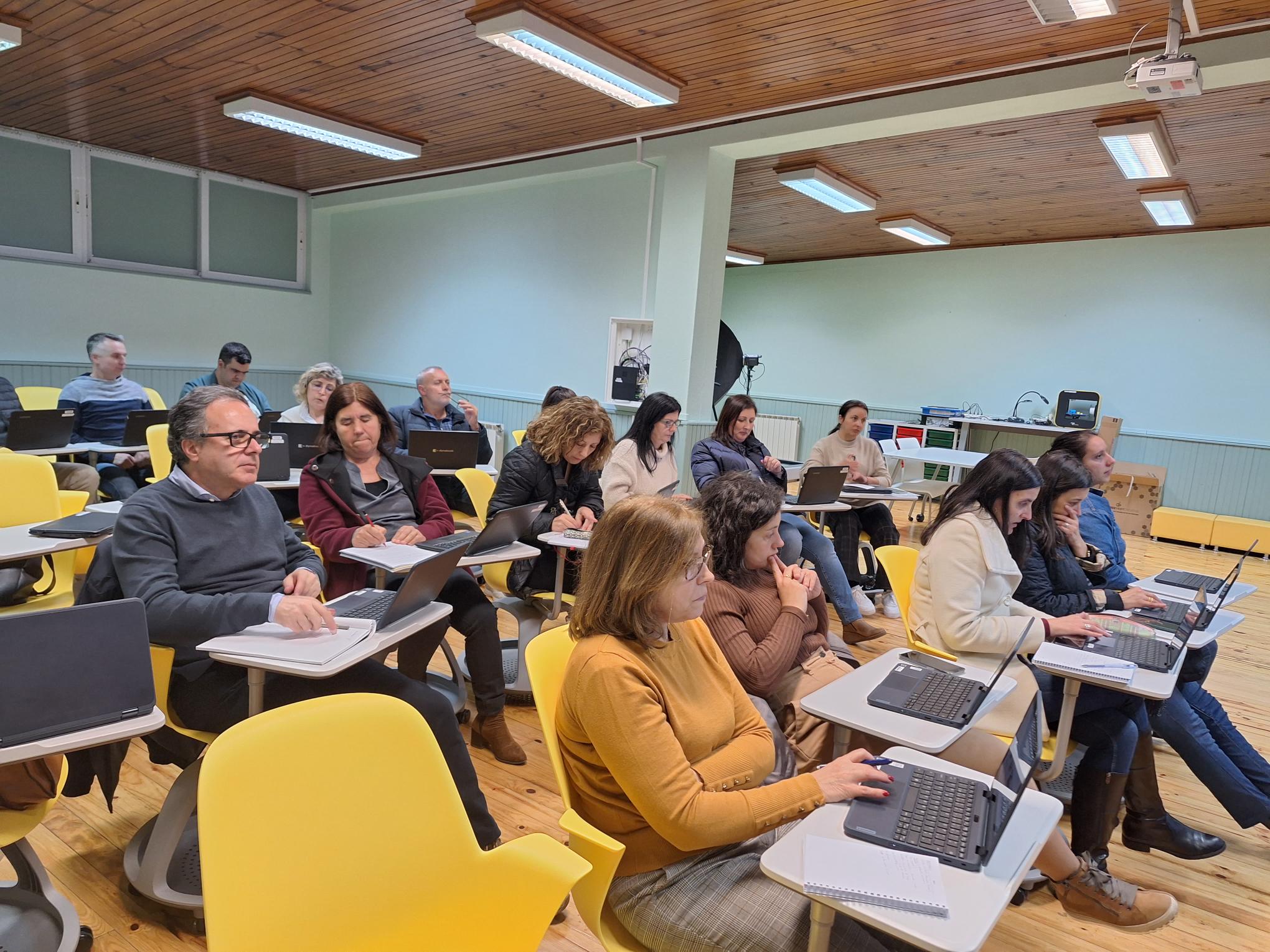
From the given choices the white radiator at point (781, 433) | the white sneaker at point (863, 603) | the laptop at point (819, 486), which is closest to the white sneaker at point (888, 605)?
the white sneaker at point (863, 603)

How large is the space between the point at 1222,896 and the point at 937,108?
14.4ft

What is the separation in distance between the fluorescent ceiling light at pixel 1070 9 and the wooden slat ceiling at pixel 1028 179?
1.69 metres

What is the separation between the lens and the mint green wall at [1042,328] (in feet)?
27.9

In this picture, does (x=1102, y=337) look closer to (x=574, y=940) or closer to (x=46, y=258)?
(x=574, y=940)

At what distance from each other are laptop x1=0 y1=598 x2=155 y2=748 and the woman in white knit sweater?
108 inches

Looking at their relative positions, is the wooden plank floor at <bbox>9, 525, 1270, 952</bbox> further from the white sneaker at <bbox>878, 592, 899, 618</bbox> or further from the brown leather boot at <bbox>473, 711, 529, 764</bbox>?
the white sneaker at <bbox>878, 592, 899, 618</bbox>

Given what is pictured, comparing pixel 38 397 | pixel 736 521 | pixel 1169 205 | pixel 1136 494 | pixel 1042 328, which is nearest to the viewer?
pixel 736 521

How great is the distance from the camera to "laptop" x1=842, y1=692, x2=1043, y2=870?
1354 mm

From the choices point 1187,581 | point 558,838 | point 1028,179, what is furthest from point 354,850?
point 1028,179

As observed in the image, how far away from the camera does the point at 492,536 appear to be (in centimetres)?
295

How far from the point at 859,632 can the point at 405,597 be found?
3.24 metres

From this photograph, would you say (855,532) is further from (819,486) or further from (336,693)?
(336,693)

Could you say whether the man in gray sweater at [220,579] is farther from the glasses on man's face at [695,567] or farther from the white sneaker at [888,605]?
the white sneaker at [888,605]

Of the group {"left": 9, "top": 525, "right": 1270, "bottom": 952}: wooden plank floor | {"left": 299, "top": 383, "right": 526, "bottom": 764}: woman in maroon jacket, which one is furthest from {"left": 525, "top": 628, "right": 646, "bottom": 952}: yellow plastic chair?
{"left": 299, "top": 383, "right": 526, "bottom": 764}: woman in maroon jacket
